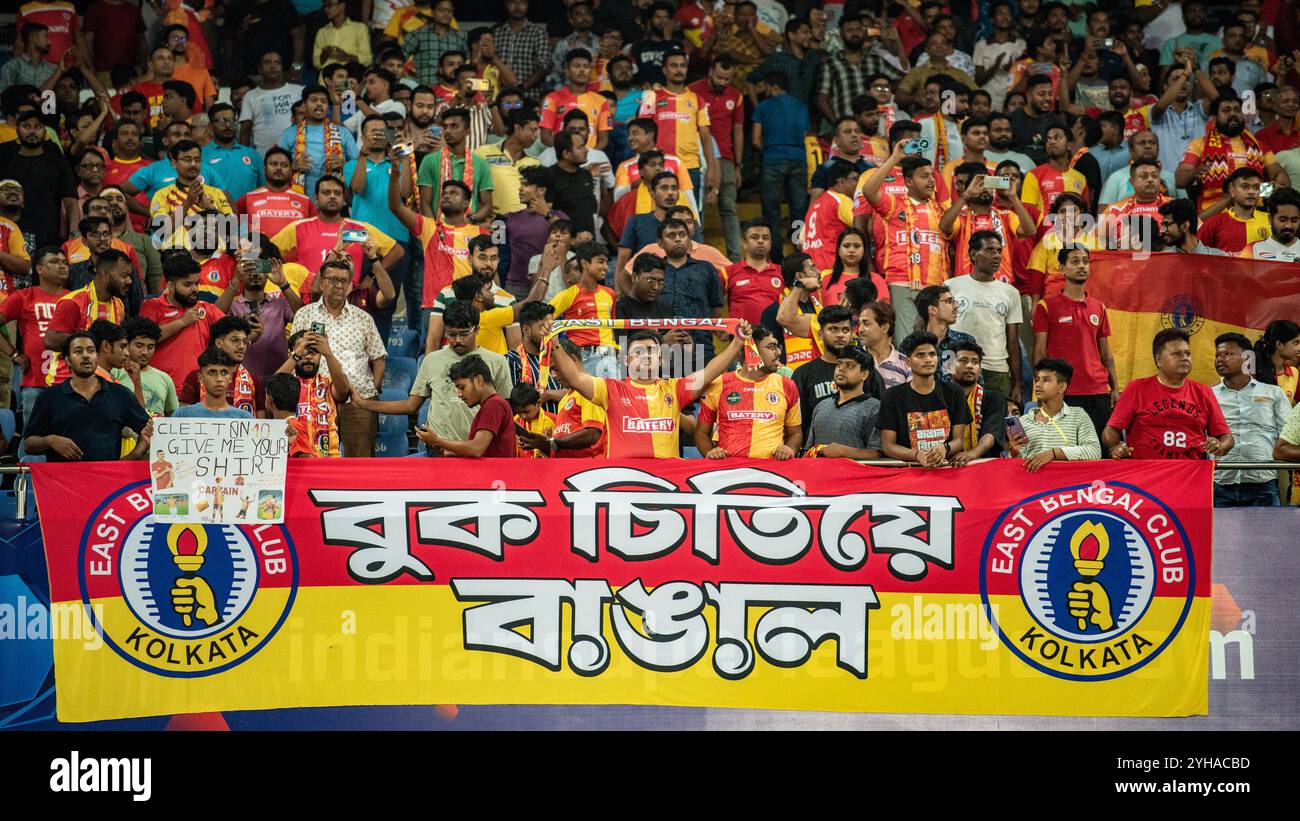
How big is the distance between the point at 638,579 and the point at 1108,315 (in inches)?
231

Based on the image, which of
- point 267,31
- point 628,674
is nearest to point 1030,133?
point 267,31

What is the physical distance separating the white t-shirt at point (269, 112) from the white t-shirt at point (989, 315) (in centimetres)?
729

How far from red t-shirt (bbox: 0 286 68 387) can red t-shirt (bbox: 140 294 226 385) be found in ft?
2.55

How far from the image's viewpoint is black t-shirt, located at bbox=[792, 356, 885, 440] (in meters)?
11.6

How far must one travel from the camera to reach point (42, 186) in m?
15.1

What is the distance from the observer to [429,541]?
9859 millimetres

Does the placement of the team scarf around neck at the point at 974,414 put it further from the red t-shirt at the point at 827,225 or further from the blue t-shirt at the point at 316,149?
the blue t-shirt at the point at 316,149

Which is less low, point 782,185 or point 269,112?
point 269,112

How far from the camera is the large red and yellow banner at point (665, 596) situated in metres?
9.71

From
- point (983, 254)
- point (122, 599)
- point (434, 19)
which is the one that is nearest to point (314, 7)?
point (434, 19)

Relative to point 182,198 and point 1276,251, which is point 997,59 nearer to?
point 1276,251

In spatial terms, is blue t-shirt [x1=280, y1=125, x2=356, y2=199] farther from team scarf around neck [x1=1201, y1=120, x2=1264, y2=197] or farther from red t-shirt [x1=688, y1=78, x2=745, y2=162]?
team scarf around neck [x1=1201, y1=120, x2=1264, y2=197]

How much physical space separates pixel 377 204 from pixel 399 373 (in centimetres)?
205

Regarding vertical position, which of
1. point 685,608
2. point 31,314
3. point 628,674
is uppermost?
point 31,314
